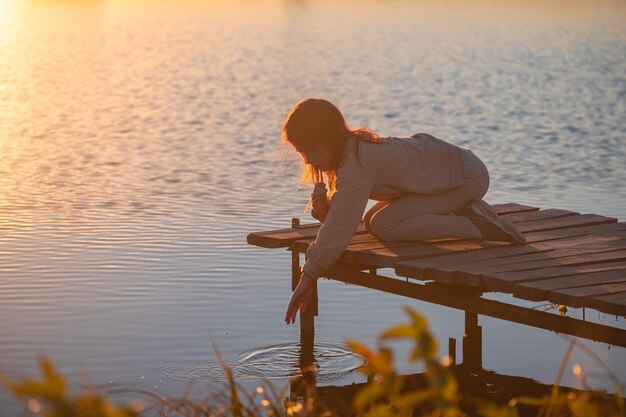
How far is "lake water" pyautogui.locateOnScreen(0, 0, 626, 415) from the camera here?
24.8 ft

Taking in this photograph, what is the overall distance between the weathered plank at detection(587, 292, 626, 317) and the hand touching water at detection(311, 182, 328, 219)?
5.16 feet

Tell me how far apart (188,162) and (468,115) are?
247 inches

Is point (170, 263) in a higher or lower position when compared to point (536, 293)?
lower

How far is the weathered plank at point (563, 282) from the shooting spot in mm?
5559

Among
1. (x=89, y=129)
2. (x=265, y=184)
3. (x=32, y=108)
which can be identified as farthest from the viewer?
(x=32, y=108)

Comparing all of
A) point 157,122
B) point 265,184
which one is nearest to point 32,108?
point 157,122

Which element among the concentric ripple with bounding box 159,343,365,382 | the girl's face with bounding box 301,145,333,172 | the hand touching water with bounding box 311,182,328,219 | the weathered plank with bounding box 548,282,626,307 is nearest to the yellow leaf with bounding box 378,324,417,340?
the weathered plank with bounding box 548,282,626,307

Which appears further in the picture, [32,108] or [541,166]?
[32,108]

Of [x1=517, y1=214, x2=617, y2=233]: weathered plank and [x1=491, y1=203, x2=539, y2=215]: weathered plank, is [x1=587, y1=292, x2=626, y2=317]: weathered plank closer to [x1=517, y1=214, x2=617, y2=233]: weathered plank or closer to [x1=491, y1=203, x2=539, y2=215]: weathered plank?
[x1=517, y1=214, x2=617, y2=233]: weathered plank

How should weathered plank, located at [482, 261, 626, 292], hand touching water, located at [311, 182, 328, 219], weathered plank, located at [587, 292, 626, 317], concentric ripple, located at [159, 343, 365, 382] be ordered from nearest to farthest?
weathered plank, located at [587, 292, 626, 317] < weathered plank, located at [482, 261, 626, 292] < hand touching water, located at [311, 182, 328, 219] < concentric ripple, located at [159, 343, 365, 382]

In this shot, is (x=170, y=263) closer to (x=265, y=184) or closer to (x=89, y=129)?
(x=265, y=184)

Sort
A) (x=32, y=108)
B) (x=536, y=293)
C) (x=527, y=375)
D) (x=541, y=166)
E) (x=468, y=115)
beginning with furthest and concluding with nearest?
(x=32, y=108)
(x=468, y=115)
(x=541, y=166)
(x=527, y=375)
(x=536, y=293)

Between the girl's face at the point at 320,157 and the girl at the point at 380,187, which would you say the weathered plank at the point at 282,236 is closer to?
the girl at the point at 380,187

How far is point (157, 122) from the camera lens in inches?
756
